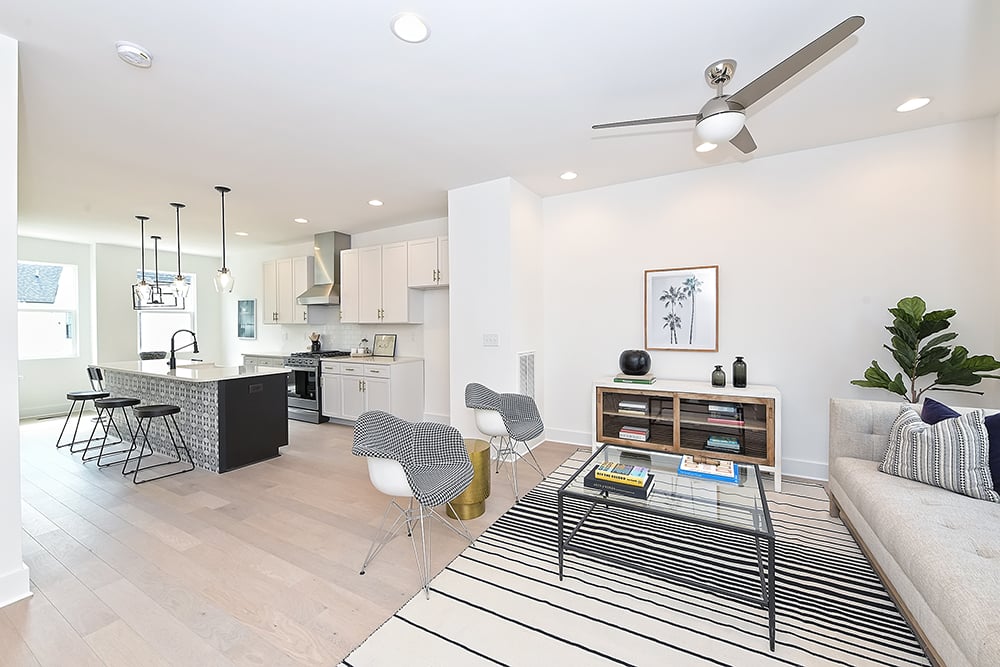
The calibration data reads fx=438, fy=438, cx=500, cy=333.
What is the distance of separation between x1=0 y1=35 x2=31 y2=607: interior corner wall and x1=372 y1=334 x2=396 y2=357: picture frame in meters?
4.10

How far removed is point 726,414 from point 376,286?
4.36m

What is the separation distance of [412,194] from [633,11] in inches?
122

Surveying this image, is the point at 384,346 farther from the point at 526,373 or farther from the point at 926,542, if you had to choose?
the point at 926,542

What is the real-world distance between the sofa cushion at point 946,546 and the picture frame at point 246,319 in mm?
8409

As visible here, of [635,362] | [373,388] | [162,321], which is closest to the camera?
[635,362]

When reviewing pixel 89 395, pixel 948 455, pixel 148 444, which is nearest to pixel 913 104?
pixel 948 455

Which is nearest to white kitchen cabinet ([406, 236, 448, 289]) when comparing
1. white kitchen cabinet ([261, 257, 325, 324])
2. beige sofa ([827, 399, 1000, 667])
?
white kitchen cabinet ([261, 257, 325, 324])

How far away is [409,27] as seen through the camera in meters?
2.01

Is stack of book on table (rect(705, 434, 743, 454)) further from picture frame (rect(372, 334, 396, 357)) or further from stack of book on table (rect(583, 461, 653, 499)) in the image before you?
picture frame (rect(372, 334, 396, 357))

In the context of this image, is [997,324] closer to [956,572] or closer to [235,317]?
[956,572]

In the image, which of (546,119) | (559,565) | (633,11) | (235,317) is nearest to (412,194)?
(546,119)

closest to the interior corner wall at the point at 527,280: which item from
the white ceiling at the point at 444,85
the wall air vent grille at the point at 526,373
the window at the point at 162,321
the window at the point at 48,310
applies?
the wall air vent grille at the point at 526,373

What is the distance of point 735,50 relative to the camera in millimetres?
2221

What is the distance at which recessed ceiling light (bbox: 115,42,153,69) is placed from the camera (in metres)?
2.12
